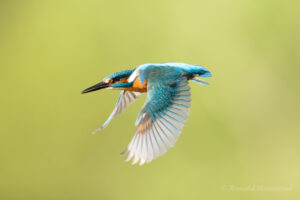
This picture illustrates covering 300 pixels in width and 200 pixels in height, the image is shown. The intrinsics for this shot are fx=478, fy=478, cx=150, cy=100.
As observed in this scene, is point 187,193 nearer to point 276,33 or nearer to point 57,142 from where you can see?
point 57,142

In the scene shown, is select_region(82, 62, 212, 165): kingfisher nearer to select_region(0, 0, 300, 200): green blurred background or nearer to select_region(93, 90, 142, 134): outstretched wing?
select_region(93, 90, 142, 134): outstretched wing

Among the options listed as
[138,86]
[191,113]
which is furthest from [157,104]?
[191,113]

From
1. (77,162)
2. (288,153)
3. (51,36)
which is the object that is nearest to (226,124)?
(288,153)

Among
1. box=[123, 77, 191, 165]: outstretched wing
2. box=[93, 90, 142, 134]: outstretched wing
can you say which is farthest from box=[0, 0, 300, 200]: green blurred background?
box=[123, 77, 191, 165]: outstretched wing

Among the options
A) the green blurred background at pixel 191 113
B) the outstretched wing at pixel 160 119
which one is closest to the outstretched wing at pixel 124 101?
the outstretched wing at pixel 160 119

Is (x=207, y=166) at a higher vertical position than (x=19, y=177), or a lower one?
lower

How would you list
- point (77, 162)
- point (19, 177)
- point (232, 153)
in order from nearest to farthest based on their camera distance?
1. point (232, 153)
2. point (77, 162)
3. point (19, 177)

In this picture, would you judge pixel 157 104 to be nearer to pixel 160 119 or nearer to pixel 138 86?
pixel 160 119
